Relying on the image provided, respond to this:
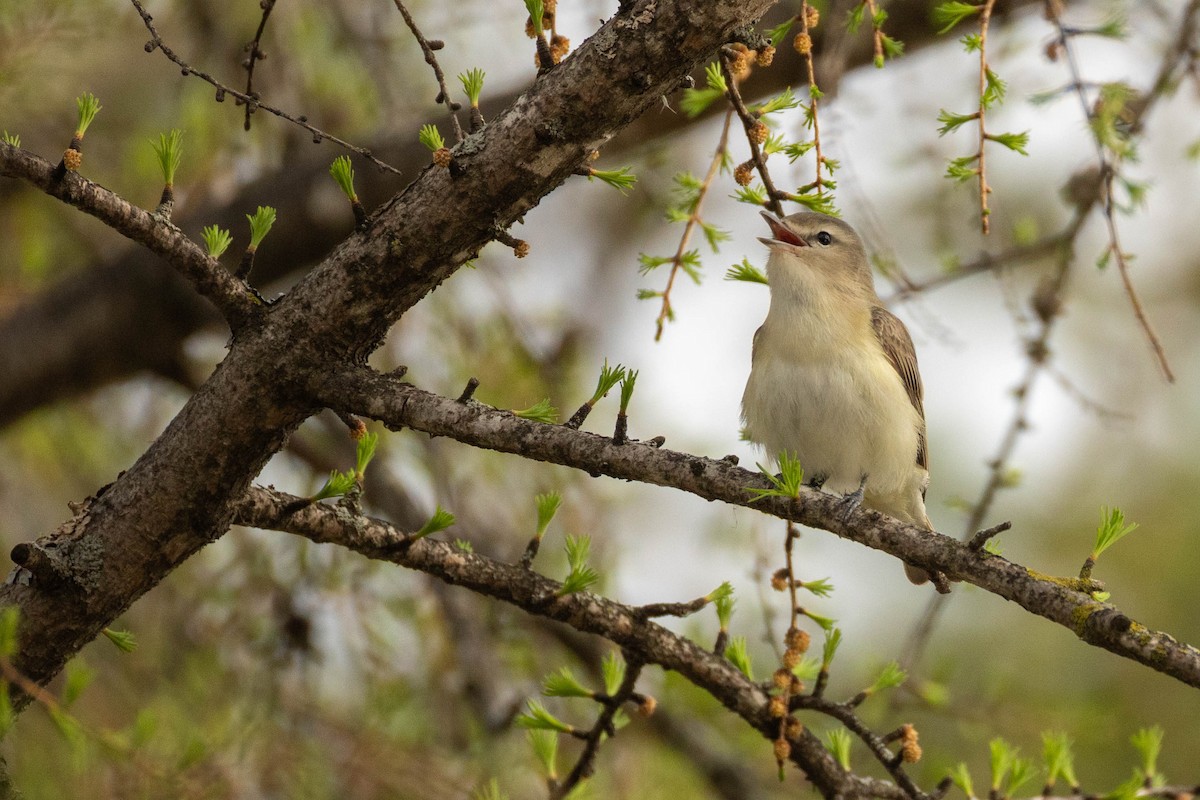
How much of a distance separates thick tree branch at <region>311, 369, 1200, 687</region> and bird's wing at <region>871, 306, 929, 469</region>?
2049 mm

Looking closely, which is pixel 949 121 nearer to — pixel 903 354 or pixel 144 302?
pixel 903 354

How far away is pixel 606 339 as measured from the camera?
7.74 meters

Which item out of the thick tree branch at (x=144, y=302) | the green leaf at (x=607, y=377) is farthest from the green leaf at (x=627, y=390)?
the thick tree branch at (x=144, y=302)

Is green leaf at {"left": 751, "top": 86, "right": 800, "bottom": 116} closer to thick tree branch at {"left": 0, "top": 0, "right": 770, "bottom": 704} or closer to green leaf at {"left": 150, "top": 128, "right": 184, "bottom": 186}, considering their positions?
thick tree branch at {"left": 0, "top": 0, "right": 770, "bottom": 704}

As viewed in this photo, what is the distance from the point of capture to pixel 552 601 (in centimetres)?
288

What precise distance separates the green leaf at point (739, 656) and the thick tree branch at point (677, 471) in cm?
68

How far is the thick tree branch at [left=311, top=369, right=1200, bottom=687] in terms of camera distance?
2.26 meters

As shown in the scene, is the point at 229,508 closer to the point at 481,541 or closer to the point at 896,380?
the point at 481,541

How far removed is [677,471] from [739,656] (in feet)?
2.83

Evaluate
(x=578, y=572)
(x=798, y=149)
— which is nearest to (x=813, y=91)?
(x=798, y=149)

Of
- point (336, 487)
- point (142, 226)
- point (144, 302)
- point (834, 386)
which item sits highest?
point (834, 386)

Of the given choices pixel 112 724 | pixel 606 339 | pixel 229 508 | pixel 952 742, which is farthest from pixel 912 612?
pixel 229 508

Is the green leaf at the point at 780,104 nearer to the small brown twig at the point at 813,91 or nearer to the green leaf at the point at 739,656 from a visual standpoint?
the small brown twig at the point at 813,91

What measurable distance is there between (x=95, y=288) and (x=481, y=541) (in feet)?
6.42
